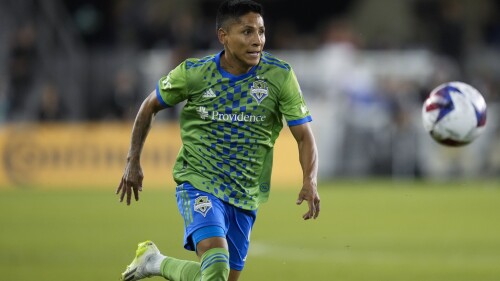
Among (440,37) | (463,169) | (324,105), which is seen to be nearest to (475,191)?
(463,169)

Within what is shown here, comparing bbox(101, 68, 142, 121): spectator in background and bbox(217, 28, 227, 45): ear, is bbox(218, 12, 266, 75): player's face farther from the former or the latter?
bbox(101, 68, 142, 121): spectator in background

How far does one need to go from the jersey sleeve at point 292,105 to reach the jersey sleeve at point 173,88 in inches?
24.9

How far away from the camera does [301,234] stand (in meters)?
13.9

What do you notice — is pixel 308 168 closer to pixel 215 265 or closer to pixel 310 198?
pixel 310 198

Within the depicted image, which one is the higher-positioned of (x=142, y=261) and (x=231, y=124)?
(x=231, y=124)

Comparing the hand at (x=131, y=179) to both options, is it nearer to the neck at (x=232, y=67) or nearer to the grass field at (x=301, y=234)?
the neck at (x=232, y=67)

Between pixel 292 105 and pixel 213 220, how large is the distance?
909 millimetres

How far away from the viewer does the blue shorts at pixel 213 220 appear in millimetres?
6777

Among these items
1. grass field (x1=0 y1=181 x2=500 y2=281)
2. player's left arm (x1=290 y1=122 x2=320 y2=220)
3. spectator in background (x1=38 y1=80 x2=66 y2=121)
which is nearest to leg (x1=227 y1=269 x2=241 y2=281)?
player's left arm (x1=290 y1=122 x2=320 y2=220)

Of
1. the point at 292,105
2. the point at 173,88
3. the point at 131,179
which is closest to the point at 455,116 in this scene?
the point at 292,105

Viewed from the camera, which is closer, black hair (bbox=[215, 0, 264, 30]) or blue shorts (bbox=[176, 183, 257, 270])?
blue shorts (bbox=[176, 183, 257, 270])

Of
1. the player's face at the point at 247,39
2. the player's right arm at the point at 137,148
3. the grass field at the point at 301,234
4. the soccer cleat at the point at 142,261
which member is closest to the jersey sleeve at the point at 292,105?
the player's face at the point at 247,39

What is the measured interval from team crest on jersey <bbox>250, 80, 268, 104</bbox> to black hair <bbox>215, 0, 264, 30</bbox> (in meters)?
0.44

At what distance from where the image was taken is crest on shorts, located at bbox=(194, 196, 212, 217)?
6.85 meters
